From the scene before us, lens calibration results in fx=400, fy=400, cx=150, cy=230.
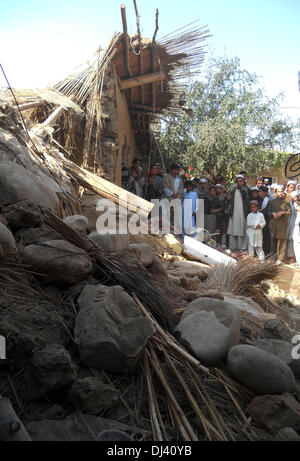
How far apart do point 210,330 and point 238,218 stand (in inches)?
237

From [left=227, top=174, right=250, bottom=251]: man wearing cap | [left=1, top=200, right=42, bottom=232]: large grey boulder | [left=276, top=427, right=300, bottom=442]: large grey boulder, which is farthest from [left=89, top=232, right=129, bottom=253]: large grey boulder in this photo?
[left=227, top=174, right=250, bottom=251]: man wearing cap

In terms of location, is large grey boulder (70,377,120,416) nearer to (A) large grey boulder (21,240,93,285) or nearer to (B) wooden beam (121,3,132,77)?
(A) large grey boulder (21,240,93,285)

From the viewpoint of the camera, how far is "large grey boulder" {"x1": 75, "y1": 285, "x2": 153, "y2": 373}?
1.94 metres

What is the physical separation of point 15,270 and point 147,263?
4.18 ft

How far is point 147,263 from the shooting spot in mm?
3416

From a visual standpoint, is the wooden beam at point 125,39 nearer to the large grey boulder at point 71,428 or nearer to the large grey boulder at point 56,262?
the large grey boulder at point 56,262

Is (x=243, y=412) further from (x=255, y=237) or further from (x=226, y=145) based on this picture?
(x=226, y=145)

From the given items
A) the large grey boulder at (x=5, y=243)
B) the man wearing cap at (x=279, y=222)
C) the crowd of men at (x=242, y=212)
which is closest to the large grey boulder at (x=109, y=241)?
the large grey boulder at (x=5, y=243)

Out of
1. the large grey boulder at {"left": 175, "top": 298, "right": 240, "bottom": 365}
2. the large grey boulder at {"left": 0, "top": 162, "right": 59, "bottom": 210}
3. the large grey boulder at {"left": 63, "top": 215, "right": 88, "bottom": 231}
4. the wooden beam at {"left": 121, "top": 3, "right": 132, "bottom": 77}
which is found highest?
the wooden beam at {"left": 121, "top": 3, "right": 132, "bottom": 77}

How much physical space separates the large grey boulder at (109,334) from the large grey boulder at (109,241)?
124 centimetres

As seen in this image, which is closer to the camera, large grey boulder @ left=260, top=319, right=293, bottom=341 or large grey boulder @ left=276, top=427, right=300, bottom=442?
large grey boulder @ left=276, top=427, right=300, bottom=442

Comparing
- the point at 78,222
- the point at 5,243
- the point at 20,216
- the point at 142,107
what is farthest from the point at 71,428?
the point at 142,107

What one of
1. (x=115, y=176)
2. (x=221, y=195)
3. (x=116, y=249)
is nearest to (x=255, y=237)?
(x=221, y=195)

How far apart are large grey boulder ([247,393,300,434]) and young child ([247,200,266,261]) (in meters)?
6.03
